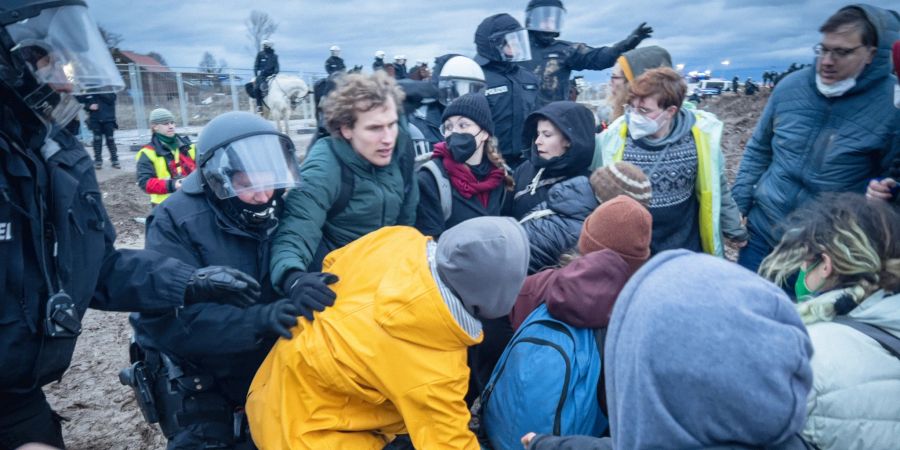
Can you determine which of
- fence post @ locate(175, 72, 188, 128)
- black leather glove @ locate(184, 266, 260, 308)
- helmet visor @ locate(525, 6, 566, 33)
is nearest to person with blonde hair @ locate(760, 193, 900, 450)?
black leather glove @ locate(184, 266, 260, 308)

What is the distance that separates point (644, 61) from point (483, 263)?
8.45ft

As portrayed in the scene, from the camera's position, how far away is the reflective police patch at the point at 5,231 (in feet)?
5.27

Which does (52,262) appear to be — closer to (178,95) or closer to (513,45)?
(513,45)

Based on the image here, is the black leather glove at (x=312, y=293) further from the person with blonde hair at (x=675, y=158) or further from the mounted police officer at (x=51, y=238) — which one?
the person with blonde hair at (x=675, y=158)

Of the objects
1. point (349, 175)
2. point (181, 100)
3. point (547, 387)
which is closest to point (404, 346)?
point (547, 387)

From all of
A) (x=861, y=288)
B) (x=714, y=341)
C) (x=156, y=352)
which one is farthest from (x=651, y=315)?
(x=156, y=352)

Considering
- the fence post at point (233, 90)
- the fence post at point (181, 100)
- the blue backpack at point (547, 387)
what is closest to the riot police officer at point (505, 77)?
the blue backpack at point (547, 387)

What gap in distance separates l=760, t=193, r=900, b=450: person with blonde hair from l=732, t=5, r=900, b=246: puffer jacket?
0.95 metres

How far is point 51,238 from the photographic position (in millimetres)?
1762

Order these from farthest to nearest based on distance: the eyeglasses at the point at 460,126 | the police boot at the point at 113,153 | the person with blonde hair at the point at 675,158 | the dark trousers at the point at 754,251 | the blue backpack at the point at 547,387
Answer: the police boot at the point at 113,153
the dark trousers at the point at 754,251
the eyeglasses at the point at 460,126
the person with blonde hair at the point at 675,158
the blue backpack at the point at 547,387

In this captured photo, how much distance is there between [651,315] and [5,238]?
1.88 meters

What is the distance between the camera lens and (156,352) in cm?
236

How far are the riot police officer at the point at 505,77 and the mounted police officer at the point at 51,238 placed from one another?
313 centimetres

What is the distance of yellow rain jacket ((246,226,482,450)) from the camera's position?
1.66 metres
